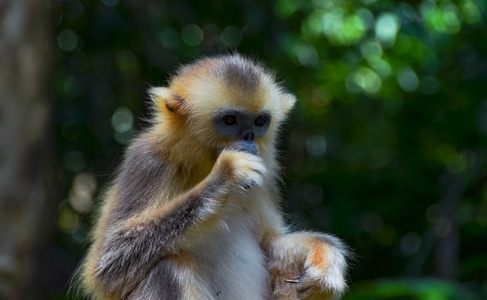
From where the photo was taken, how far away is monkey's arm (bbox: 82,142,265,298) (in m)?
5.00

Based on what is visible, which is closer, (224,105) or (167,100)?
(224,105)

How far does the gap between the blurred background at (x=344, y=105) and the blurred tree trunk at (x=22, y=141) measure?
22cm

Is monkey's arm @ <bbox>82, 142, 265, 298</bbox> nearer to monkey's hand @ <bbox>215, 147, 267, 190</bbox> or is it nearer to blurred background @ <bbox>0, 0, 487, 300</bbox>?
monkey's hand @ <bbox>215, 147, 267, 190</bbox>

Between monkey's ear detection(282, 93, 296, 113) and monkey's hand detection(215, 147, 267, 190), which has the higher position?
monkey's ear detection(282, 93, 296, 113)

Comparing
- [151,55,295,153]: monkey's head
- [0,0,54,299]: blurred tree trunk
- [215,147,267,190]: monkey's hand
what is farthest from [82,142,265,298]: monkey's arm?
[0,0,54,299]: blurred tree trunk

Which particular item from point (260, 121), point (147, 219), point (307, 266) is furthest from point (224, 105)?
point (307, 266)

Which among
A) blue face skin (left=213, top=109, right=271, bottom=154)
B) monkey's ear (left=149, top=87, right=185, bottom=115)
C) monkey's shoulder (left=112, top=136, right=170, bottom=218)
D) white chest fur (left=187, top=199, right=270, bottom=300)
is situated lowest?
white chest fur (left=187, top=199, right=270, bottom=300)

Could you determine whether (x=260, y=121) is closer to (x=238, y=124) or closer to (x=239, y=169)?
(x=238, y=124)

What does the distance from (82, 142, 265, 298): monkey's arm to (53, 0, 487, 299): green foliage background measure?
4.75 metres

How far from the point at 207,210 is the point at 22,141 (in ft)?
13.5

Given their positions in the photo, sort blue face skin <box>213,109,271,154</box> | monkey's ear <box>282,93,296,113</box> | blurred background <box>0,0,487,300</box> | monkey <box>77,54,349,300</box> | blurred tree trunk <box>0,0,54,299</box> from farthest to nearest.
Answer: blurred background <box>0,0,487,300</box> → blurred tree trunk <box>0,0,54,299</box> → monkey's ear <box>282,93,296,113</box> → blue face skin <box>213,109,271,154</box> → monkey <box>77,54,349,300</box>

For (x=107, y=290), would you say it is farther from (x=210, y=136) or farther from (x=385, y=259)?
(x=385, y=259)

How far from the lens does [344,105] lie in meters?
12.6

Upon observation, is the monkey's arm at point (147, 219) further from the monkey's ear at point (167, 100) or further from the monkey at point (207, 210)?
the monkey's ear at point (167, 100)
